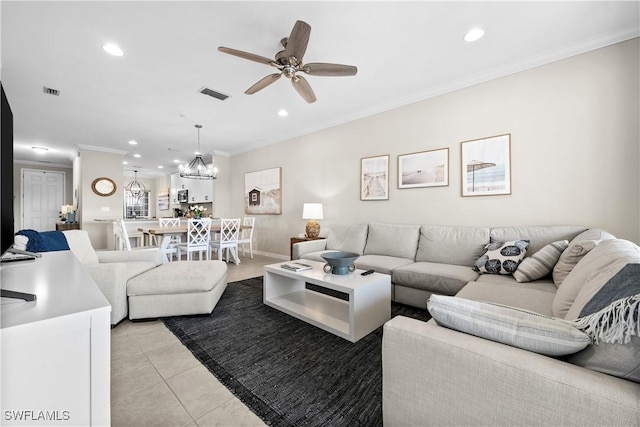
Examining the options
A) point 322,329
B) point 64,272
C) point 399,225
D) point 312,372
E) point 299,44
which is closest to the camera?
point 64,272

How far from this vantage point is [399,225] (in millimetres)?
3535

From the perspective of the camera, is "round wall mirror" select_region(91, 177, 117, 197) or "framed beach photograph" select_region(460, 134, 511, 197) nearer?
"framed beach photograph" select_region(460, 134, 511, 197)

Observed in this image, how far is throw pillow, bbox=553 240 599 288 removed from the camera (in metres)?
1.76

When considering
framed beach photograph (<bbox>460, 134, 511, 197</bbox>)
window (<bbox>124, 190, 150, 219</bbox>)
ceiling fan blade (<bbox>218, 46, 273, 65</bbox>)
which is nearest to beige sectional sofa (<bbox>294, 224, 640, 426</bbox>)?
framed beach photograph (<bbox>460, 134, 511, 197</bbox>)

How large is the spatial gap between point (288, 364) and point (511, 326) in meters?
1.36

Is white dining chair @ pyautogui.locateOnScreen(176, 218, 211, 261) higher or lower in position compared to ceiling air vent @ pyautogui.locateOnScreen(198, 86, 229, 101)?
lower

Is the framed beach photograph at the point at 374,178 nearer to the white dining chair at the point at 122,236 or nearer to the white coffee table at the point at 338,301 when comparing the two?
the white coffee table at the point at 338,301

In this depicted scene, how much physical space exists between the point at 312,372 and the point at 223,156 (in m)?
6.22

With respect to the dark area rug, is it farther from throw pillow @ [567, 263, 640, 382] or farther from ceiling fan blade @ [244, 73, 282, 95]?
ceiling fan blade @ [244, 73, 282, 95]

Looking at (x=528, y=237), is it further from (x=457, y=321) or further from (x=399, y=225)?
(x=457, y=321)

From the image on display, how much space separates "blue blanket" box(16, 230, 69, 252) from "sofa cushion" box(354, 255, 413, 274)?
2.82 meters

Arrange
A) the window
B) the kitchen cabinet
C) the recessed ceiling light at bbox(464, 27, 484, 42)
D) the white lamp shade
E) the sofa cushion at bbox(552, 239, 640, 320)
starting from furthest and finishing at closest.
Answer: the window
the kitchen cabinet
the white lamp shade
the recessed ceiling light at bbox(464, 27, 484, 42)
the sofa cushion at bbox(552, 239, 640, 320)

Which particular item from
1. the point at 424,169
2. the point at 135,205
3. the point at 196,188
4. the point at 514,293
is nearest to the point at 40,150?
the point at 196,188

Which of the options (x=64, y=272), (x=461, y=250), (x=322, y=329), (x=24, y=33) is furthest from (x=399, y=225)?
(x=24, y=33)
